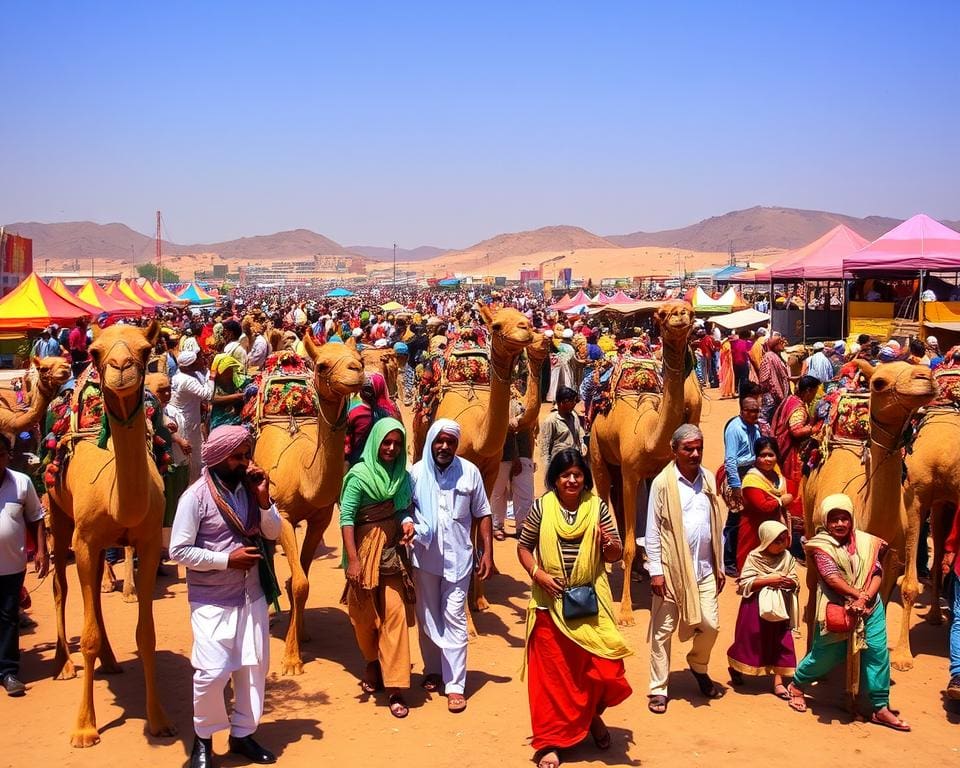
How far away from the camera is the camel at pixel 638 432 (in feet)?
23.3

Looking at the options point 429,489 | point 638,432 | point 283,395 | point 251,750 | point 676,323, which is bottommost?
point 251,750

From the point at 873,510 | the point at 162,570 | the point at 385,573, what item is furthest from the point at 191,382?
the point at 873,510

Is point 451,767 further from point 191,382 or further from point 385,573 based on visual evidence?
point 191,382

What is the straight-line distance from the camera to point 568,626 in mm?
5129

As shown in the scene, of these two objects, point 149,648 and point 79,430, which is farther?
point 79,430

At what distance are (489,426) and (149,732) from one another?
3231 mm

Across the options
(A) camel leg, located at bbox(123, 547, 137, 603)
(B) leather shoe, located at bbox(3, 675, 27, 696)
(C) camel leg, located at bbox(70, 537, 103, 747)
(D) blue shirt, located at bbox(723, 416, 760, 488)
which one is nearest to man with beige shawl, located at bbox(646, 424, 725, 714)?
(D) blue shirt, located at bbox(723, 416, 760, 488)

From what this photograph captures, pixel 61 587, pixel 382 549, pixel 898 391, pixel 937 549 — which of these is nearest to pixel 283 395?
pixel 61 587

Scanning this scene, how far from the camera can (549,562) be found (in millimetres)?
5184

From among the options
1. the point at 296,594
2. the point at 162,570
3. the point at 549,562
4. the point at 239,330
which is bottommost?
the point at 162,570

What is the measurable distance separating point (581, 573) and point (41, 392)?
14.6 feet

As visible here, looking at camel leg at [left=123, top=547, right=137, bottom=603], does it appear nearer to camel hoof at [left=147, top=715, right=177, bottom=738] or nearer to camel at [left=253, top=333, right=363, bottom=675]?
camel at [left=253, top=333, right=363, bottom=675]

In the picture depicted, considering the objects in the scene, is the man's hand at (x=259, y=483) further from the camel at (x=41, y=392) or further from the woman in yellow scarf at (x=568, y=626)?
the camel at (x=41, y=392)

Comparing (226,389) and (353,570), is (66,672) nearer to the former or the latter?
(353,570)
